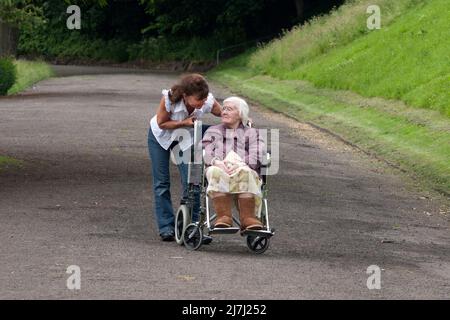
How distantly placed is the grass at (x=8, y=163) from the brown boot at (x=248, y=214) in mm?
7418

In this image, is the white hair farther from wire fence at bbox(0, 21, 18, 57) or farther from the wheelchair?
wire fence at bbox(0, 21, 18, 57)

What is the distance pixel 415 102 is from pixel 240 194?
15547mm

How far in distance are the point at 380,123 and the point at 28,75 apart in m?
27.8

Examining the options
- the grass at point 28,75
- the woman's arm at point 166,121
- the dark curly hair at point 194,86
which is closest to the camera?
the dark curly hair at point 194,86

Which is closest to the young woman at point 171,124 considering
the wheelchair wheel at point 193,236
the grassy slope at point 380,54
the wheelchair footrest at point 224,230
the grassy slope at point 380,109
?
the wheelchair wheel at point 193,236

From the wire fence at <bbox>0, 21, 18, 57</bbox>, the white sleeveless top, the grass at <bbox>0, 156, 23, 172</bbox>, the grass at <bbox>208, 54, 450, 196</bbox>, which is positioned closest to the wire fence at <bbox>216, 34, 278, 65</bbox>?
the wire fence at <bbox>0, 21, 18, 57</bbox>

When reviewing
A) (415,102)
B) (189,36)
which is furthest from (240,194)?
(189,36)

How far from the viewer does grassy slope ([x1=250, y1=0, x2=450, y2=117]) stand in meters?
29.2

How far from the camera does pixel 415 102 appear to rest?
2695 cm

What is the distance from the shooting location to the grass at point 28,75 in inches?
1775

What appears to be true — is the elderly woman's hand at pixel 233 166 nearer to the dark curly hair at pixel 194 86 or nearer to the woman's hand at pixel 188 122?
the woman's hand at pixel 188 122

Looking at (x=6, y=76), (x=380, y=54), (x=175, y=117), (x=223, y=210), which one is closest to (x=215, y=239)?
(x=223, y=210)

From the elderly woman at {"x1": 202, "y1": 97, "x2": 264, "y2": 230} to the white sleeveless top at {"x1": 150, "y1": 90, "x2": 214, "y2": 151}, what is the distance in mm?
374

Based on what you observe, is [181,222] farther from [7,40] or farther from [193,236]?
[7,40]
